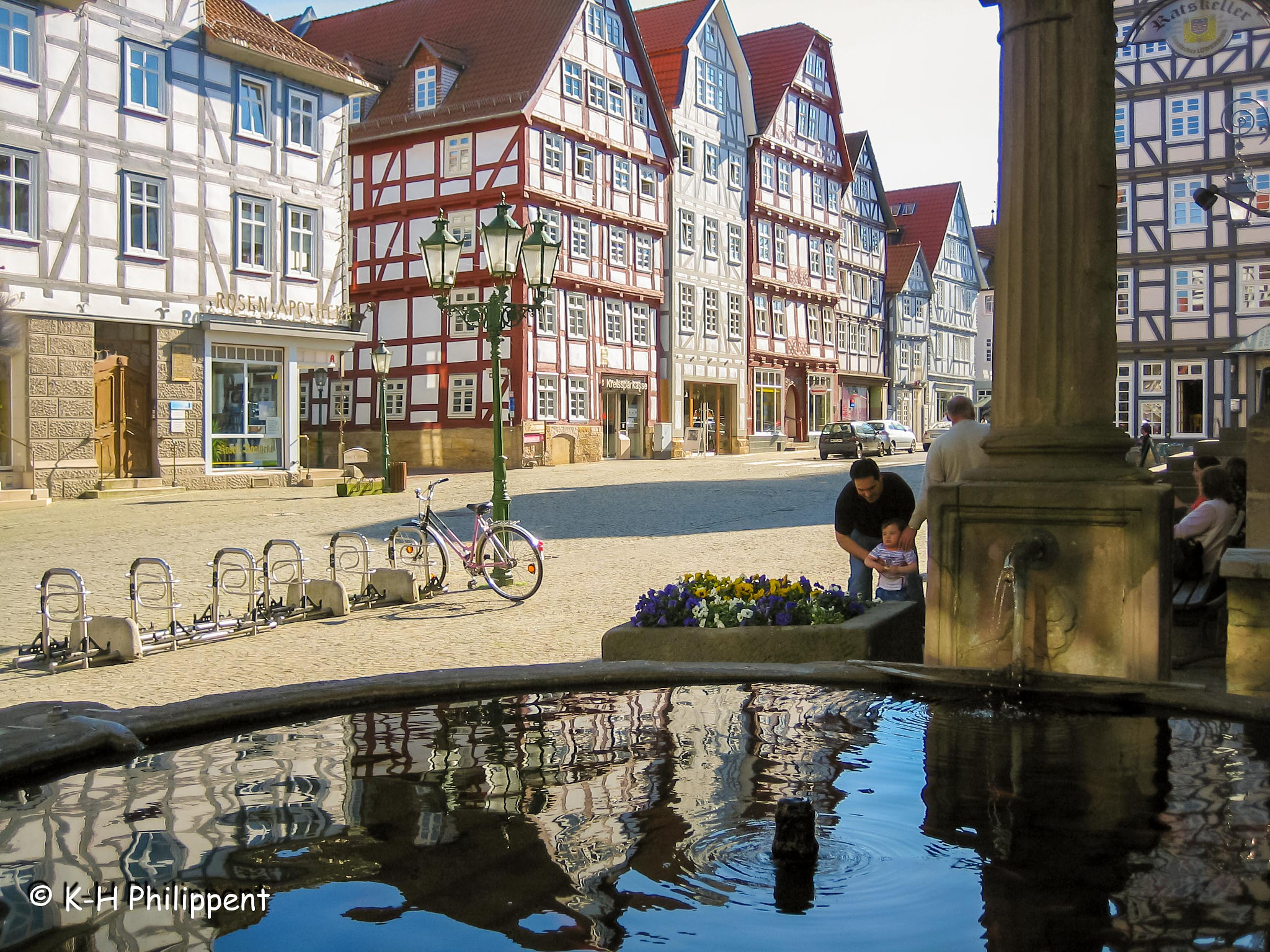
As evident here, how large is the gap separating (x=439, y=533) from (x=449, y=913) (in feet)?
31.3

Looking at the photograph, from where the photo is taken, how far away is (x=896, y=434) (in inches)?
1863

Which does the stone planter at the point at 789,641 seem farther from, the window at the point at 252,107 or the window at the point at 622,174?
the window at the point at 622,174

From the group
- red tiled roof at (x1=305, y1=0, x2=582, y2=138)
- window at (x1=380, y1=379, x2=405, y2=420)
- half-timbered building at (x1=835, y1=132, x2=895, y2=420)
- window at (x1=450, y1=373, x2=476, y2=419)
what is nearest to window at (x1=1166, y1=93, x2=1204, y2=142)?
half-timbered building at (x1=835, y1=132, x2=895, y2=420)

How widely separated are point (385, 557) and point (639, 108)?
2953cm

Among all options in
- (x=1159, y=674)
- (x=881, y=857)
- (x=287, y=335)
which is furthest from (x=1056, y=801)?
(x=287, y=335)

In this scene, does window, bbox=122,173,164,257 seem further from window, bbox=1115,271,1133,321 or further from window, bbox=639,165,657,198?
window, bbox=1115,271,1133,321

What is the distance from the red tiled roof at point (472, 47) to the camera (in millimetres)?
36281

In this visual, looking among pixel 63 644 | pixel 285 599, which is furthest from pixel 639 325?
pixel 63 644

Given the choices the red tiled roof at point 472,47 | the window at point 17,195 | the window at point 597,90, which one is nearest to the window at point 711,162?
the window at point 597,90

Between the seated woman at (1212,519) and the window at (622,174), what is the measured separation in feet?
111

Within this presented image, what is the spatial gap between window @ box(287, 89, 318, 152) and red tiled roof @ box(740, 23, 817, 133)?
75.3 feet

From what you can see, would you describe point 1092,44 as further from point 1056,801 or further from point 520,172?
point 520,172

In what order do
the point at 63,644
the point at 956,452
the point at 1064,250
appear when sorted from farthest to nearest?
1. the point at 63,644
2. the point at 956,452
3. the point at 1064,250

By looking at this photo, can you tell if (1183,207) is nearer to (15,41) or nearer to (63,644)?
(15,41)
